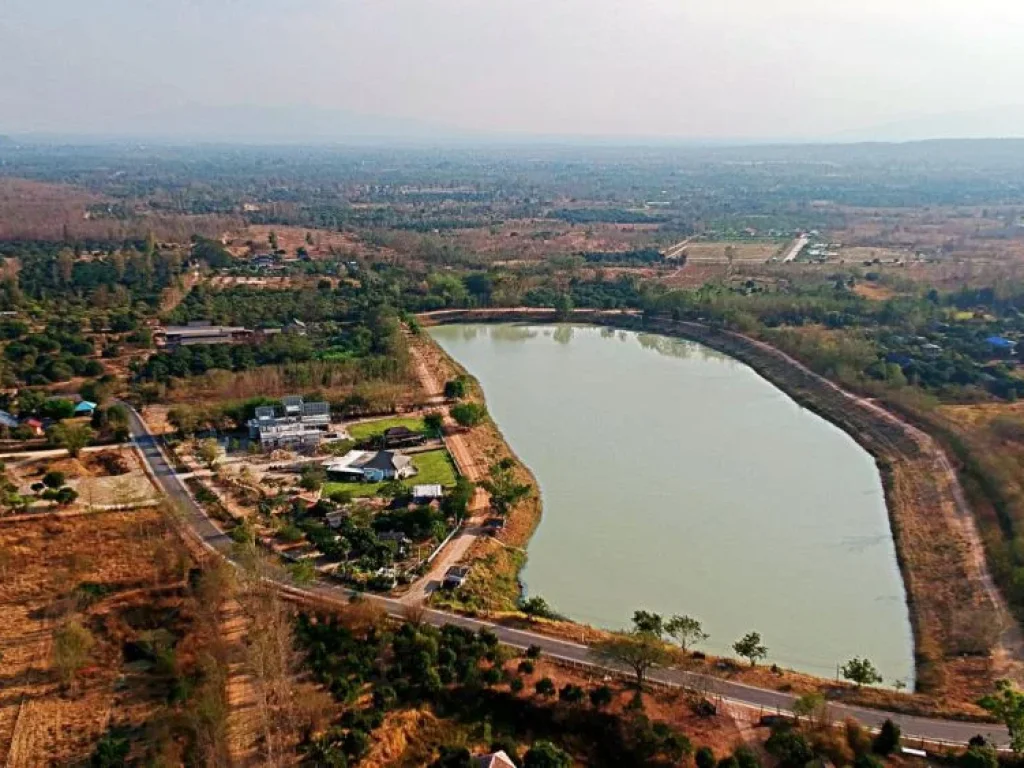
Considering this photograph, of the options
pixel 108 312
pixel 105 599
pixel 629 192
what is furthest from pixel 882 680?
pixel 629 192

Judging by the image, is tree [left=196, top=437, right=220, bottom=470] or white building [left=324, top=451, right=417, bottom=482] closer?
white building [left=324, top=451, right=417, bottom=482]

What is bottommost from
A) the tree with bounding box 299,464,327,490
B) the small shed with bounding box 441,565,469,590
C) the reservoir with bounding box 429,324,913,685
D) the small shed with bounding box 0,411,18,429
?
the reservoir with bounding box 429,324,913,685

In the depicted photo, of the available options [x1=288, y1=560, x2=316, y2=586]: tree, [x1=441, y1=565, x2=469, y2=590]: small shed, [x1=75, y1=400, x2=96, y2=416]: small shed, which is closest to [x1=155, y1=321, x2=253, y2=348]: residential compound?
[x1=75, y1=400, x2=96, y2=416]: small shed

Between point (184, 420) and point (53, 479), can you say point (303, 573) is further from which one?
point (184, 420)

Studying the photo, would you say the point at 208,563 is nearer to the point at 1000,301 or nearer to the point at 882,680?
the point at 882,680

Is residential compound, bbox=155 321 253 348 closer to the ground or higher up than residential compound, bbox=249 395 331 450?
closer to the ground

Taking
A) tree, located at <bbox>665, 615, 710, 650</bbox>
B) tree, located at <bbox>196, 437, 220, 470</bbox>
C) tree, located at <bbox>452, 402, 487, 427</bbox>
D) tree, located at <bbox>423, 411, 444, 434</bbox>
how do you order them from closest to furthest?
tree, located at <bbox>665, 615, 710, 650</bbox>
tree, located at <bbox>196, 437, 220, 470</bbox>
tree, located at <bbox>423, 411, 444, 434</bbox>
tree, located at <bbox>452, 402, 487, 427</bbox>

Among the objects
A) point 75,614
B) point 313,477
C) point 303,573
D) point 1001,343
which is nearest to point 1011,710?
point 303,573

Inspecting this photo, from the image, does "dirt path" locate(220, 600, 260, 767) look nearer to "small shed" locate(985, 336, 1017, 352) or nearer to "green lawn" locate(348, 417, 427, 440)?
"green lawn" locate(348, 417, 427, 440)
